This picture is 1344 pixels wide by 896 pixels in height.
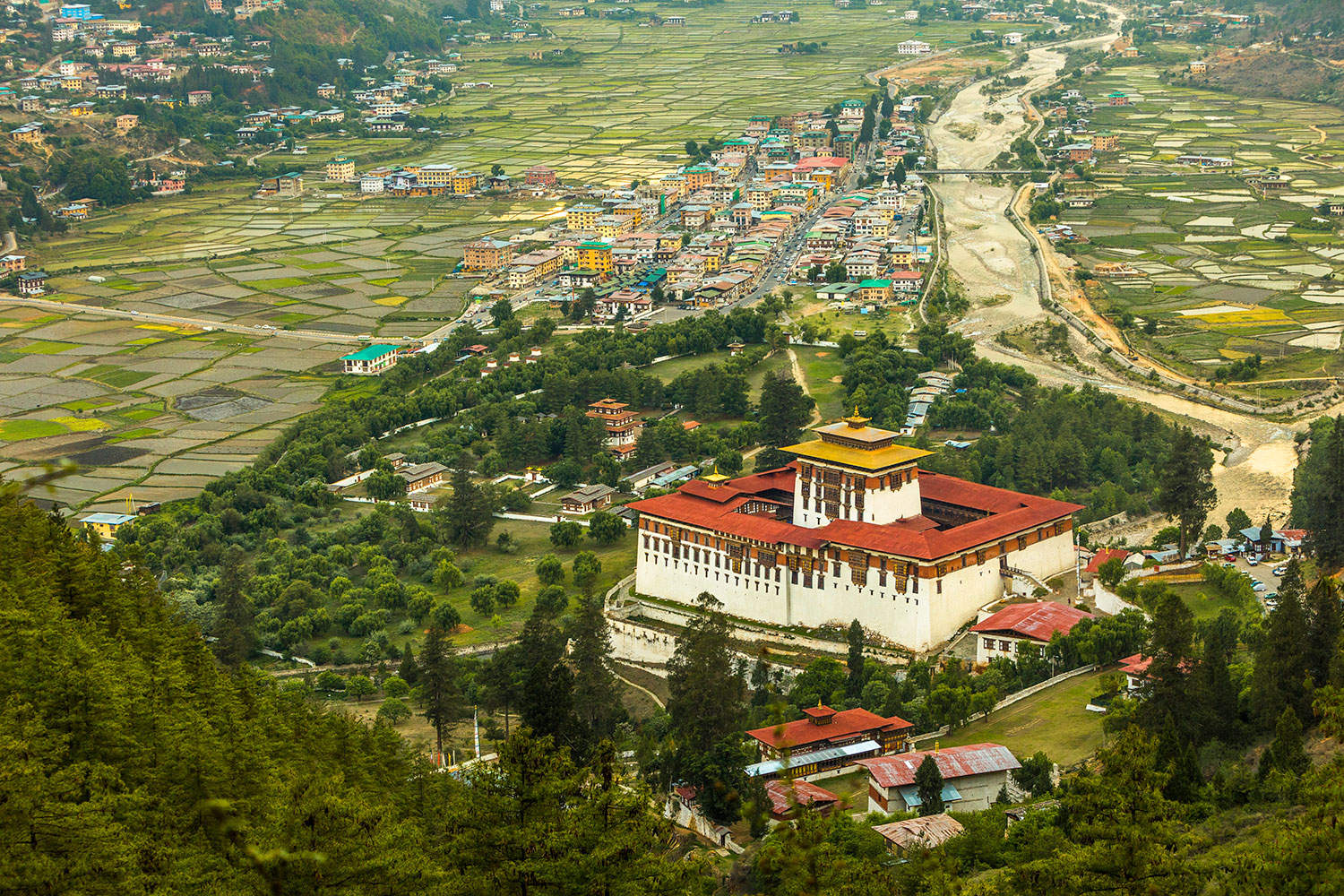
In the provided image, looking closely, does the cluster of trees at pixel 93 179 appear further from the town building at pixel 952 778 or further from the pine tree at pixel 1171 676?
the pine tree at pixel 1171 676

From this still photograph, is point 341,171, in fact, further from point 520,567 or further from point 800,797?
point 800,797

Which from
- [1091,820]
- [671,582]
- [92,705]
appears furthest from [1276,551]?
[92,705]

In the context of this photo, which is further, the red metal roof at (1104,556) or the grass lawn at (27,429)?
the grass lawn at (27,429)

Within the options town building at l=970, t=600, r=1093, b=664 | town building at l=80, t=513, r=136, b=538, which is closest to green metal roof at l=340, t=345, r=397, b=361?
town building at l=80, t=513, r=136, b=538

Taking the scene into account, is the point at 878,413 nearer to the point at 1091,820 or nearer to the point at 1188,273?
the point at 1188,273

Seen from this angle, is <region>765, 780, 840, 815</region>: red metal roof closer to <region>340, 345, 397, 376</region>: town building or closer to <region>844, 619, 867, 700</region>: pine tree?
<region>844, 619, 867, 700</region>: pine tree

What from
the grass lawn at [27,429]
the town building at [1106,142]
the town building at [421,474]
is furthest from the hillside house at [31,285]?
the town building at [1106,142]
